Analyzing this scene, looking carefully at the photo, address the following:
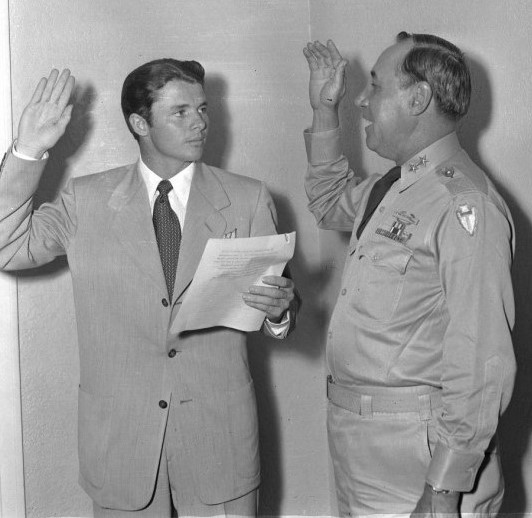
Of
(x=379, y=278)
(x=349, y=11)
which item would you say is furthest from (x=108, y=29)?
(x=379, y=278)

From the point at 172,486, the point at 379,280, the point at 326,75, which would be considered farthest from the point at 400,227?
the point at 172,486

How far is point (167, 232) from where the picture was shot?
2324 mm

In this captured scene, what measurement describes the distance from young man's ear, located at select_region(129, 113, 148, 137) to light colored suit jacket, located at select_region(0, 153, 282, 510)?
136 mm

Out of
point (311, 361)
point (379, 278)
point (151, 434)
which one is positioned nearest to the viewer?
point (379, 278)

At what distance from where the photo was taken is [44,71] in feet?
9.21

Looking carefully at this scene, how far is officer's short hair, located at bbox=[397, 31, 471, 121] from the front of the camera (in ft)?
6.48

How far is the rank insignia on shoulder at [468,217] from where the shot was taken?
180 centimetres

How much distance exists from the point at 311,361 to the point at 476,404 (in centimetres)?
139

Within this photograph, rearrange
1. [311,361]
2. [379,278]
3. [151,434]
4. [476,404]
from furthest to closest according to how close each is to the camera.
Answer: [311,361]
[151,434]
[379,278]
[476,404]

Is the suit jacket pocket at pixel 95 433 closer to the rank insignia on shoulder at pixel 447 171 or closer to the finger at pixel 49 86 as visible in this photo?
the finger at pixel 49 86

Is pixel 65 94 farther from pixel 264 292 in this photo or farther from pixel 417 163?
pixel 417 163

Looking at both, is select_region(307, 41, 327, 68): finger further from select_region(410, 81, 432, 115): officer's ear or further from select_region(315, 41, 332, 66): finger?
select_region(410, 81, 432, 115): officer's ear

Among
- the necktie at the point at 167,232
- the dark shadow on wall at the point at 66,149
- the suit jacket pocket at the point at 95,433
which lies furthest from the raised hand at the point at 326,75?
the suit jacket pocket at the point at 95,433

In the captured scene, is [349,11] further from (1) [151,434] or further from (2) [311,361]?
(1) [151,434]
